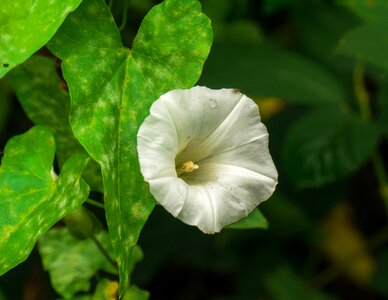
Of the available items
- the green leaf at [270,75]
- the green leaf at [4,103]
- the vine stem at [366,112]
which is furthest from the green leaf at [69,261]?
the vine stem at [366,112]

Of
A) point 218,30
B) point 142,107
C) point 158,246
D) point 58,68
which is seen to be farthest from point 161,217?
point 142,107

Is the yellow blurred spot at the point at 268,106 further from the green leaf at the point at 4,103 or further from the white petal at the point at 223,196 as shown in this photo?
the white petal at the point at 223,196

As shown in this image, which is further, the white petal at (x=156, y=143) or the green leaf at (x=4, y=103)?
the green leaf at (x=4, y=103)

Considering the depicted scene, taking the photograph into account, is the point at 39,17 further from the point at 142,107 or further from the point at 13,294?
the point at 13,294

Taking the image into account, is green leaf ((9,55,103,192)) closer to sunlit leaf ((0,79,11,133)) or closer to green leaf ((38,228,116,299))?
green leaf ((38,228,116,299))

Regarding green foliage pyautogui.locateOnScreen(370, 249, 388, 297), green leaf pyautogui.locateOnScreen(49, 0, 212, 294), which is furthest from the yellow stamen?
green foliage pyautogui.locateOnScreen(370, 249, 388, 297)

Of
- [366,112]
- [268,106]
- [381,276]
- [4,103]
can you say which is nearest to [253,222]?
[366,112]
